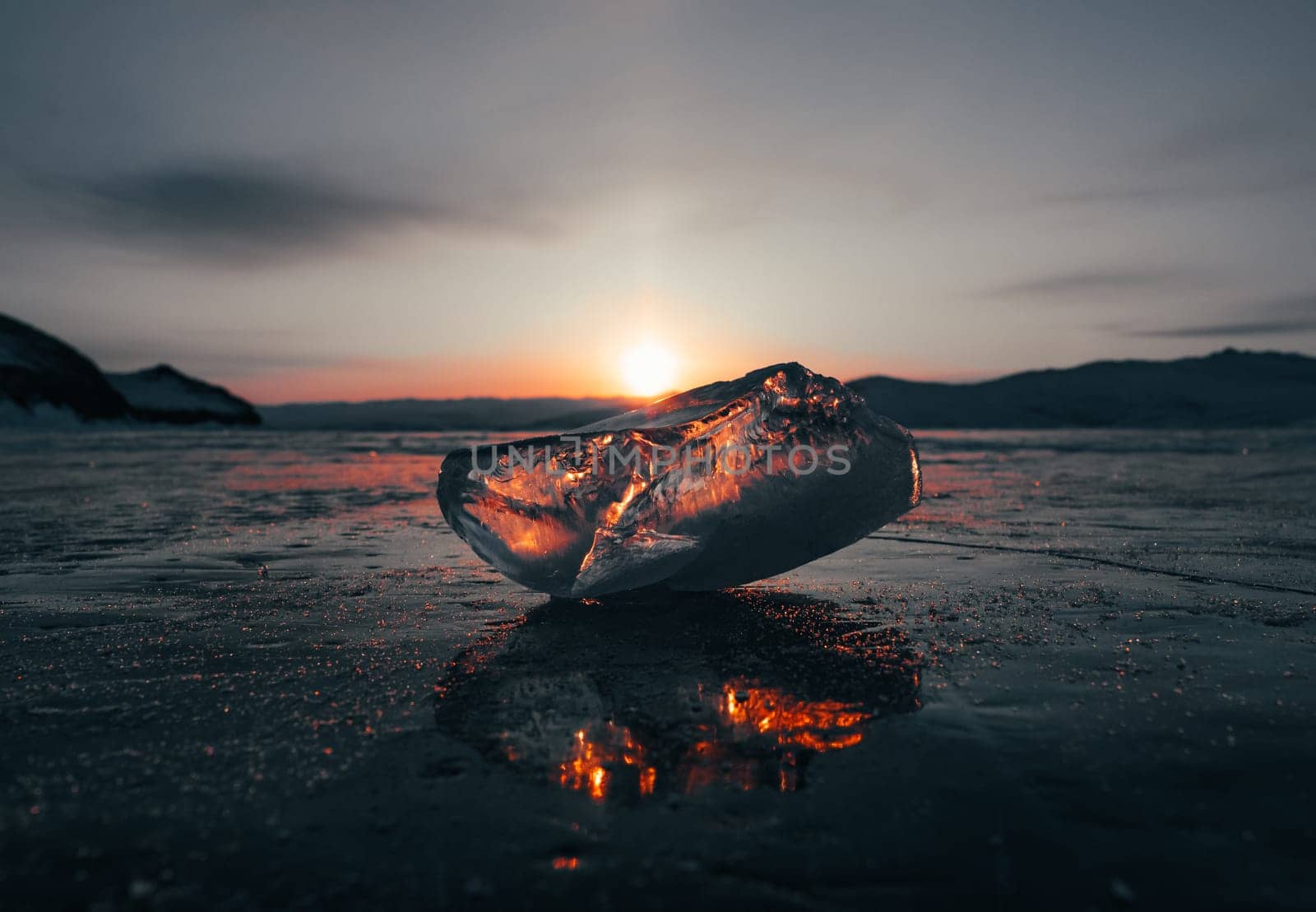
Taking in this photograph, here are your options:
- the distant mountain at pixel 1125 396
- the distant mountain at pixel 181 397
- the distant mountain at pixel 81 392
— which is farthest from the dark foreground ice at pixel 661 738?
the distant mountain at pixel 181 397

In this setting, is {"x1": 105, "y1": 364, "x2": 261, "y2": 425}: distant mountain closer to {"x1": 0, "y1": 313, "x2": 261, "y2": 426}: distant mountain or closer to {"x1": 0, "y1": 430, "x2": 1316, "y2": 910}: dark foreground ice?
{"x1": 0, "y1": 313, "x2": 261, "y2": 426}: distant mountain

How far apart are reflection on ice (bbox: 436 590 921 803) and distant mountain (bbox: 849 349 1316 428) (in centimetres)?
3551

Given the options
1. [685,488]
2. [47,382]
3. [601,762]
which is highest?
[47,382]

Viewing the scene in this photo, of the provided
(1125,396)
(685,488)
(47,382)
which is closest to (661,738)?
(685,488)

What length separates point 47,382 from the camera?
4559 centimetres

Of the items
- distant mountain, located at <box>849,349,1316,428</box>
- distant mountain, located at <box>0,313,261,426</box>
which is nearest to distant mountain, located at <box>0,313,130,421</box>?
distant mountain, located at <box>0,313,261,426</box>

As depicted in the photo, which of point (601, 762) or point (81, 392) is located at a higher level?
point (81, 392)

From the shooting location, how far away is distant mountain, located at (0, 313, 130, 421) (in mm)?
40875

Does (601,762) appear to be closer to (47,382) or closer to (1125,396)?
(1125,396)

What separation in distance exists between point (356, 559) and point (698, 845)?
3157 mm

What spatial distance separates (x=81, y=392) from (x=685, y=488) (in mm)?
57511

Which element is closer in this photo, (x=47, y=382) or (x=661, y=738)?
(x=661, y=738)

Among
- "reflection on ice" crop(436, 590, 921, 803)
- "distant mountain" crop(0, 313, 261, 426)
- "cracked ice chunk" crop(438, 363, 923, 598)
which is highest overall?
"distant mountain" crop(0, 313, 261, 426)

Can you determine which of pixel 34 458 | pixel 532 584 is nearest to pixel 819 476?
pixel 532 584
